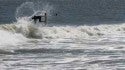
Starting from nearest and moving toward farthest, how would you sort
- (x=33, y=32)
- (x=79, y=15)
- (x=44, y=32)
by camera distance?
(x=33, y=32)
(x=44, y=32)
(x=79, y=15)

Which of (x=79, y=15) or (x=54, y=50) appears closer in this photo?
(x=54, y=50)

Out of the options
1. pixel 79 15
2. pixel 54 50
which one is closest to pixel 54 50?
pixel 54 50

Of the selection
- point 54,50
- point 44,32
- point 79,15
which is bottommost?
point 54,50

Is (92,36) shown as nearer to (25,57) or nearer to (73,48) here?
(73,48)

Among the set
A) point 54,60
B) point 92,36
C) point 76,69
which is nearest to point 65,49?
point 54,60

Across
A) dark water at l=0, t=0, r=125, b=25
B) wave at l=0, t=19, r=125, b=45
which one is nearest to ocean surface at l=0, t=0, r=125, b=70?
wave at l=0, t=19, r=125, b=45

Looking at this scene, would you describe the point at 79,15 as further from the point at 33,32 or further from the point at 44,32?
the point at 33,32


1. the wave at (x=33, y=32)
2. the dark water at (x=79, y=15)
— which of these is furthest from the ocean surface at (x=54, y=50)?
the dark water at (x=79, y=15)

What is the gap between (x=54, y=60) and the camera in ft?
84.6

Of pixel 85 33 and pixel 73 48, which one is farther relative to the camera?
pixel 85 33

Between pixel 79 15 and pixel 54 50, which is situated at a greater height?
pixel 79 15

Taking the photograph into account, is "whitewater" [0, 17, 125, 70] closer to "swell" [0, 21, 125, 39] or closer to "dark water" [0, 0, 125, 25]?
"swell" [0, 21, 125, 39]

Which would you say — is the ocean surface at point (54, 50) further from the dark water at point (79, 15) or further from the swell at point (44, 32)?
the dark water at point (79, 15)

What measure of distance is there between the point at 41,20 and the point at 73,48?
1976 centimetres
